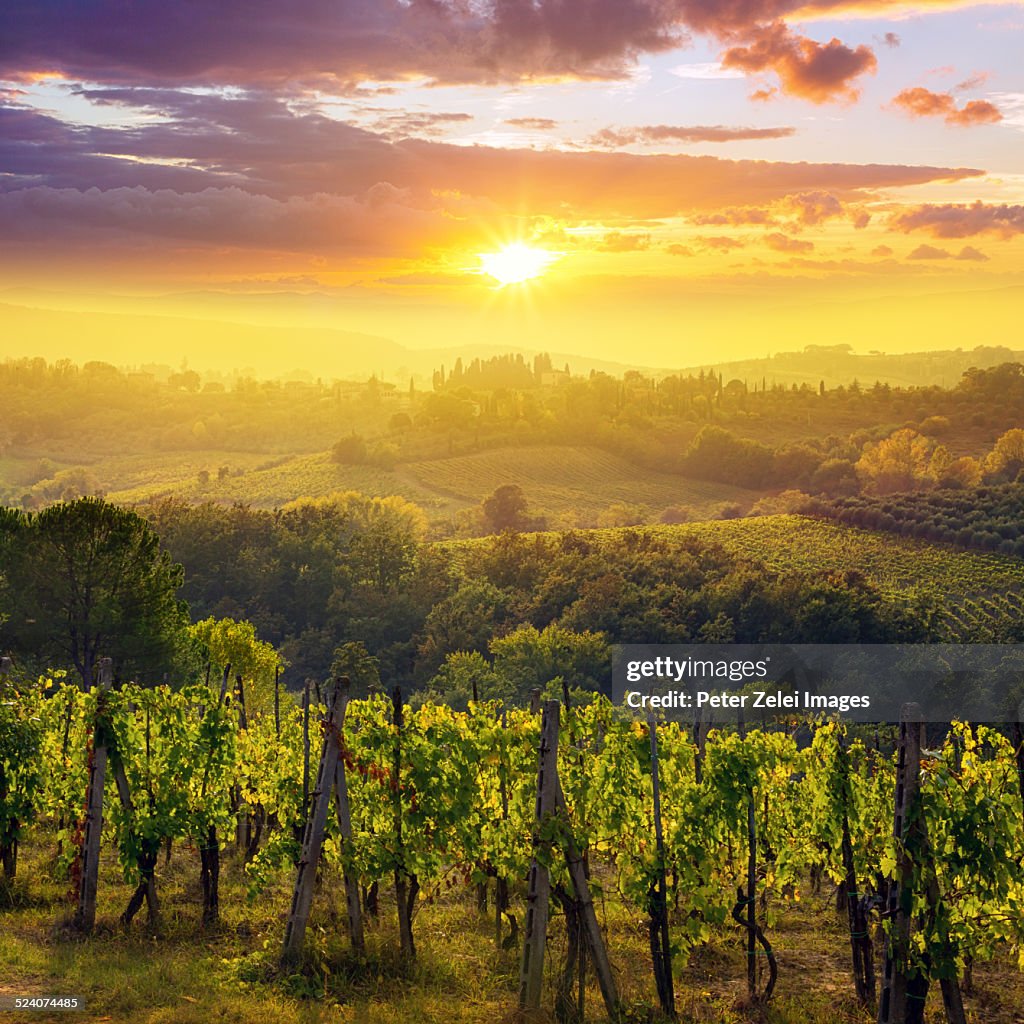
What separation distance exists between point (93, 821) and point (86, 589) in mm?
28225

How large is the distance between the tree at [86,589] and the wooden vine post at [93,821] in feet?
88.0

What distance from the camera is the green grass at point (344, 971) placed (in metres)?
9.52

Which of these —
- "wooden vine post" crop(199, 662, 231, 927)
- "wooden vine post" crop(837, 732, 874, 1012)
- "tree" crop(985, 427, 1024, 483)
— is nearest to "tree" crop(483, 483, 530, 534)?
"tree" crop(985, 427, 1024, 483)

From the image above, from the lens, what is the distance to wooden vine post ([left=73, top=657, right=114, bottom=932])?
452 inches

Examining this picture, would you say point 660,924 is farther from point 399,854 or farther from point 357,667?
point 357,667

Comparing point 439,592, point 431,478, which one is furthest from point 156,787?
point 431,478

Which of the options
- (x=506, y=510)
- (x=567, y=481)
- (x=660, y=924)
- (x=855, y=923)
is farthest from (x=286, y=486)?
(x=660, y=924)

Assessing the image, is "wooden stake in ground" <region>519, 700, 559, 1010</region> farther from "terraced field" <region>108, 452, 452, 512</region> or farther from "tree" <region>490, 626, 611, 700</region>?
"terraced field" <region>108, 452, 452, 512</region>

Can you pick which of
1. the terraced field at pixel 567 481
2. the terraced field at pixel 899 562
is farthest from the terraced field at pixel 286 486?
the terraced field at pixel 899 562

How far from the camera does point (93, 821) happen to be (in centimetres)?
1158

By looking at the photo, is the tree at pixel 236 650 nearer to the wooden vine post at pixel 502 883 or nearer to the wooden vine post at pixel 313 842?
the wooden vine post at pixel 502 883

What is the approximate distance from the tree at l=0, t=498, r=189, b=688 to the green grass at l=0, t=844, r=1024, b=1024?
24696mm

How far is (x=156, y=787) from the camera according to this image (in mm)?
12625

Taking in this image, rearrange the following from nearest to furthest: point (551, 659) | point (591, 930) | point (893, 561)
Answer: point (591, 930) < point (551, 659) < point (893, 561)
